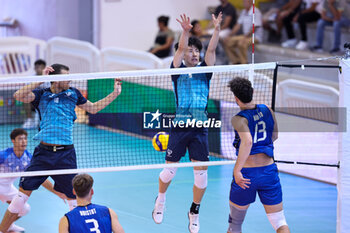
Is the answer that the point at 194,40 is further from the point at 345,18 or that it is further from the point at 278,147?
the point at 345,18

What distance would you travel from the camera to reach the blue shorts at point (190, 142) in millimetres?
8625

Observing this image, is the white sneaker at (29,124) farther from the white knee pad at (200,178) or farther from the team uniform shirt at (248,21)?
the white knee pad at (200,178)

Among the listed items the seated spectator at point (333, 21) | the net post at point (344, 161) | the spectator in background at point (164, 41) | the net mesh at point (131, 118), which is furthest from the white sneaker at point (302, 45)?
the net post at point (344, 161)

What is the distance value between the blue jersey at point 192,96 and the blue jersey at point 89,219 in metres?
2.32

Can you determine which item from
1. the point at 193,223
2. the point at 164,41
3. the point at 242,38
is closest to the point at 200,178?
the point at 193,223

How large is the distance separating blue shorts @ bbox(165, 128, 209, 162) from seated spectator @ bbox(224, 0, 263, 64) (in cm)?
809

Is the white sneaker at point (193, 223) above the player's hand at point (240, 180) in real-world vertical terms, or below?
below

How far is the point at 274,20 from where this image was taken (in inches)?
709

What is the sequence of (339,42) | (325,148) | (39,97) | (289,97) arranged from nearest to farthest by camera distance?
1. (39,97)
2. (325,148)
3. (289,97)
4. (339,42)

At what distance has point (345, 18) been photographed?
1611 centimetres

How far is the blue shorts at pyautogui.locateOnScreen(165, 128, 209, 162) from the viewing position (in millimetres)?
8625

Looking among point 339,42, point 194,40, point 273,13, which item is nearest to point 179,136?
point 194,40

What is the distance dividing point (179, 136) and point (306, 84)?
4761mm

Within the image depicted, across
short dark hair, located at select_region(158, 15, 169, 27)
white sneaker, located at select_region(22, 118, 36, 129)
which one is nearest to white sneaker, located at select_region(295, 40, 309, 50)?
short dark hair, located at select_region(158, 15, 169, 27)
